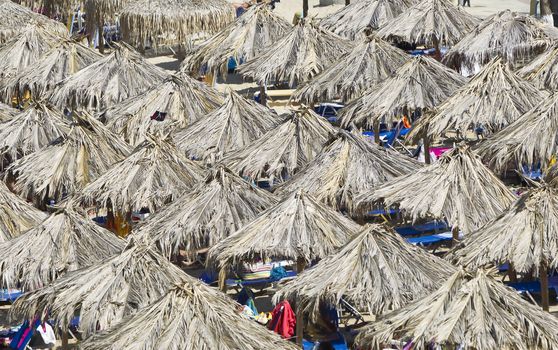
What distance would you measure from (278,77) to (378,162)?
18.2 feet

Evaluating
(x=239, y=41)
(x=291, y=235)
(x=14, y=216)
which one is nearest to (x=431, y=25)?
(x=239, y=41)

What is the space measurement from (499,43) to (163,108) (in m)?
6.43

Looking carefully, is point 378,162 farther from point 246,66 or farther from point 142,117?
point 246,66

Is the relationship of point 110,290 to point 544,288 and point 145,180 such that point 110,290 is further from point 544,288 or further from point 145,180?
point 544,288

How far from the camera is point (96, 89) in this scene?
19.2 m

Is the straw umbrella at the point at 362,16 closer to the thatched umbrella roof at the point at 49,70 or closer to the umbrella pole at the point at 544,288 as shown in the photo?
the thatched umbrella roof at the point at 49,70

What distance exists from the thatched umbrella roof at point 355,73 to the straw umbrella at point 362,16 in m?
4.64

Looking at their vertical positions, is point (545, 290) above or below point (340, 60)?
below

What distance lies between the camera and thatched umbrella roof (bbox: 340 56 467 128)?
17.4 metres

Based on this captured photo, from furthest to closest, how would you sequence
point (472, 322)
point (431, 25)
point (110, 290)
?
1. point (431, 25)
2. point (110, 290)
3. point (472, 322)

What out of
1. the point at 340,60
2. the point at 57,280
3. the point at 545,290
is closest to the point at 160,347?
the point at 57,280

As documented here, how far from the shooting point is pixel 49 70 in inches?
804

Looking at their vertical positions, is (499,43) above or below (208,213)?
above

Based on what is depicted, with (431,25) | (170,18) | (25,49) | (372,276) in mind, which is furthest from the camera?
(170,18)
